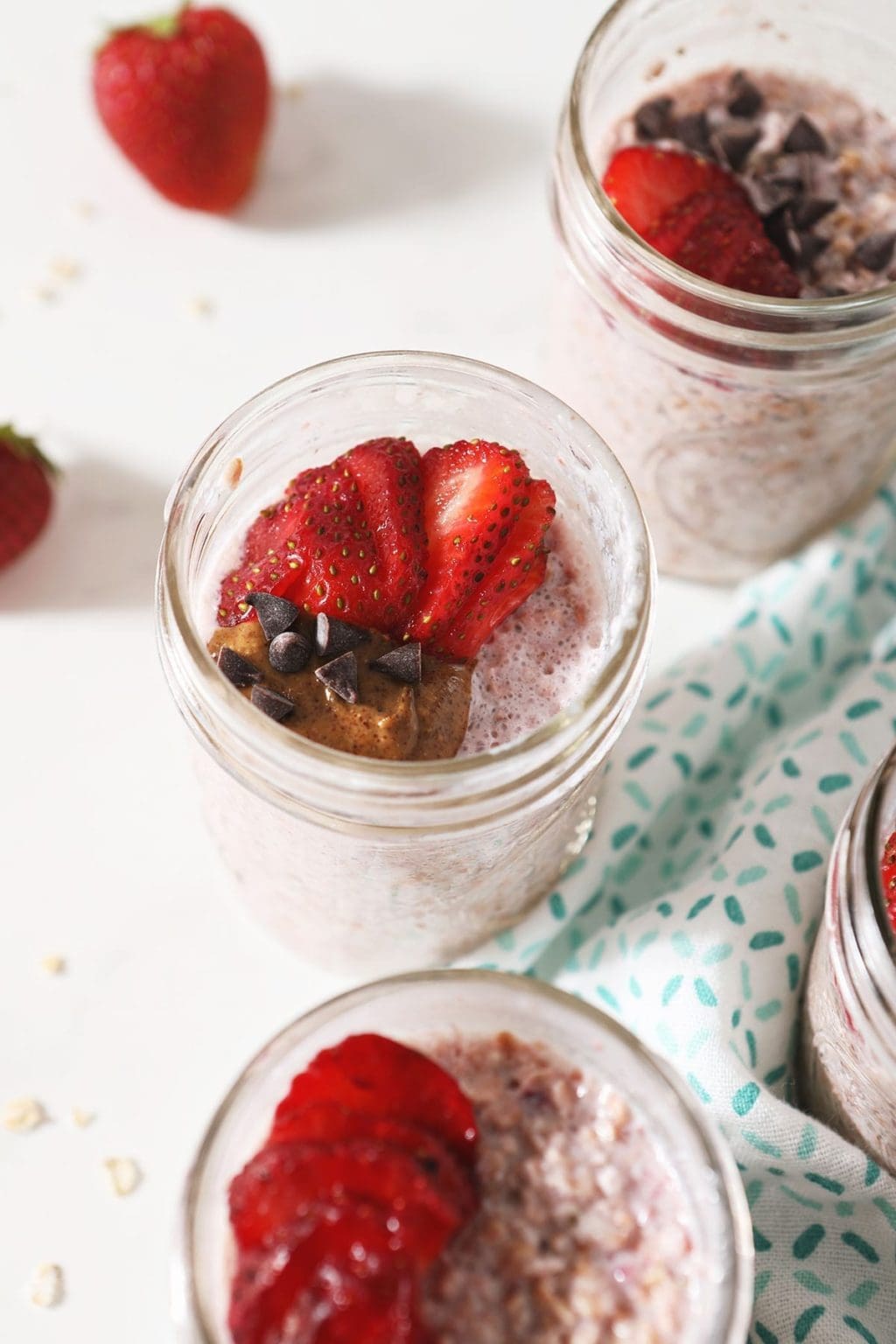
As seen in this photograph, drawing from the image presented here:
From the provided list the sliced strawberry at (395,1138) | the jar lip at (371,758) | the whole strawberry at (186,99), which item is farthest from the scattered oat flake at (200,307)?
the sliced strawberry at (395,1138)

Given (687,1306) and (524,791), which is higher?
(524,791)

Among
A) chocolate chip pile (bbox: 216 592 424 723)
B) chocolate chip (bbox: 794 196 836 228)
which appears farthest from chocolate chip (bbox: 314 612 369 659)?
chocolate chip (bbox: 794 196 836 228)

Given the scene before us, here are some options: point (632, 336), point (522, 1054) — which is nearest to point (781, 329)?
point (632, 336)

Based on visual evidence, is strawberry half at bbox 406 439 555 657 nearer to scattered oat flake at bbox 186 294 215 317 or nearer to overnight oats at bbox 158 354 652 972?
overnight oats at bbox 158 354 652 972

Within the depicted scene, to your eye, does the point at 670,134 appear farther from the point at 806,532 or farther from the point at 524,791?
the point at 524,791

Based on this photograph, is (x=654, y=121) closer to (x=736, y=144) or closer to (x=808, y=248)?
(x=736, y=144)
